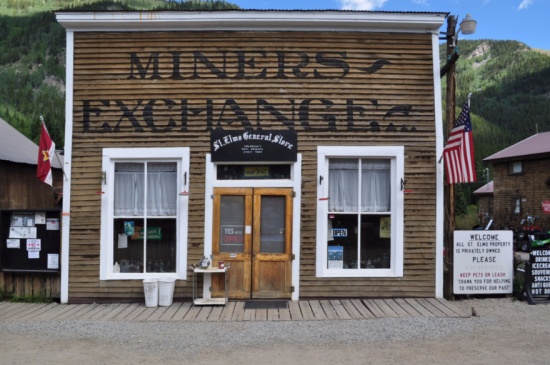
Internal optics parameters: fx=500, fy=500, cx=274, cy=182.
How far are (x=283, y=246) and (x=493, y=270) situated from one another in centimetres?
403

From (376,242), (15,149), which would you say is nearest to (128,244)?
(376,242)

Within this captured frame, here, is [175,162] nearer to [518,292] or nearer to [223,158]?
[223,158]

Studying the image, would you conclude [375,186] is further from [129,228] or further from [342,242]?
[129,228]

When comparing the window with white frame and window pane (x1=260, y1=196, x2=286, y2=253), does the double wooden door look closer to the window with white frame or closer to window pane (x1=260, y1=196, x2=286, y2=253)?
window pane (x1=260, y1=196, x2=286, y2=253)

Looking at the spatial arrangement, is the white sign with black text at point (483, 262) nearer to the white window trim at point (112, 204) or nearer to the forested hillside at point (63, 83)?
the white window trim at point (112, 204)

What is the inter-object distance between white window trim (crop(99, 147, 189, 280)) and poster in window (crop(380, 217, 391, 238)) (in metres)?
3.69

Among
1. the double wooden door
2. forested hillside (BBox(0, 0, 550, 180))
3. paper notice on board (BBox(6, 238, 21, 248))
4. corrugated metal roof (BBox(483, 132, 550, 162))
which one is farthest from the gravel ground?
forested hillside (BBox(0, 0, 550, 180))

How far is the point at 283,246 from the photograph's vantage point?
9336mm

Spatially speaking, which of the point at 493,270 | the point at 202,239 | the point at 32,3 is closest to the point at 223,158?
the point at 202,239

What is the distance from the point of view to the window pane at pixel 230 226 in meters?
9.33

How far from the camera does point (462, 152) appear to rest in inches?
344

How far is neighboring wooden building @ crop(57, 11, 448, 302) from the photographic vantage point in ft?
30.5

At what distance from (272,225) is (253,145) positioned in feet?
5.05

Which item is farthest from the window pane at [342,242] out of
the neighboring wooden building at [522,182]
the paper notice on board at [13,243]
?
the neighboring wooden building at [522,182]
